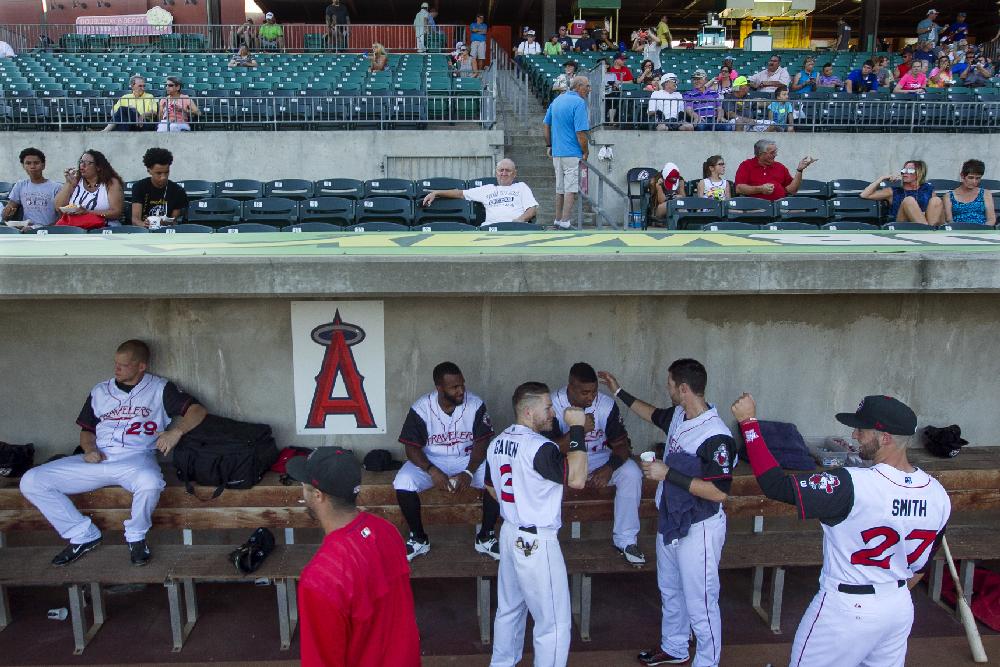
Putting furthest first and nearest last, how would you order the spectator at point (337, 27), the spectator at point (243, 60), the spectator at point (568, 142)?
the spectator at point (337, 27), the spectator at point (243, 60), the spectator at point (568, 142)

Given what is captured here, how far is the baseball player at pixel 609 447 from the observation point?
4.48 m

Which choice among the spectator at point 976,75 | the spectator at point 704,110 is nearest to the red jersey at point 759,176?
the spectator at point 704,110

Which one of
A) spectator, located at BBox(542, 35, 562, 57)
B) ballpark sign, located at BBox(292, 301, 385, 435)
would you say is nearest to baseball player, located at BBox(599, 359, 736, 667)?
ballpark sign, located at BBox(292, 301, 385, 435)

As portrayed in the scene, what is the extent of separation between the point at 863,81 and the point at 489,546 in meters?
15.2

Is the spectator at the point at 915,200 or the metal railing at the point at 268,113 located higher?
the metal railing at the point at 268,113

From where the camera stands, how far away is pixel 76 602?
14.3 ft

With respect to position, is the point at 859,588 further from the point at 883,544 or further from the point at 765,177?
the point at 765,177

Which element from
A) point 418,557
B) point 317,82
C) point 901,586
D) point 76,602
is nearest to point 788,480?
point 901,586

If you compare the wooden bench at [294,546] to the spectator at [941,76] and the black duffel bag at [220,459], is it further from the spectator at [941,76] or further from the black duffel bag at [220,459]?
the spectator at [941,76]

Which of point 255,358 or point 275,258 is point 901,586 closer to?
point 275,258

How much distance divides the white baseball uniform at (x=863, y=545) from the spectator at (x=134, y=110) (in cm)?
1238

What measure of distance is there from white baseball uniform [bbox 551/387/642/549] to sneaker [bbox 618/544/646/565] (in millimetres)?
25

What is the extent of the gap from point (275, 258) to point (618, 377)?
2299 mm

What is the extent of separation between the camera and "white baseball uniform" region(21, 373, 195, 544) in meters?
4.39
